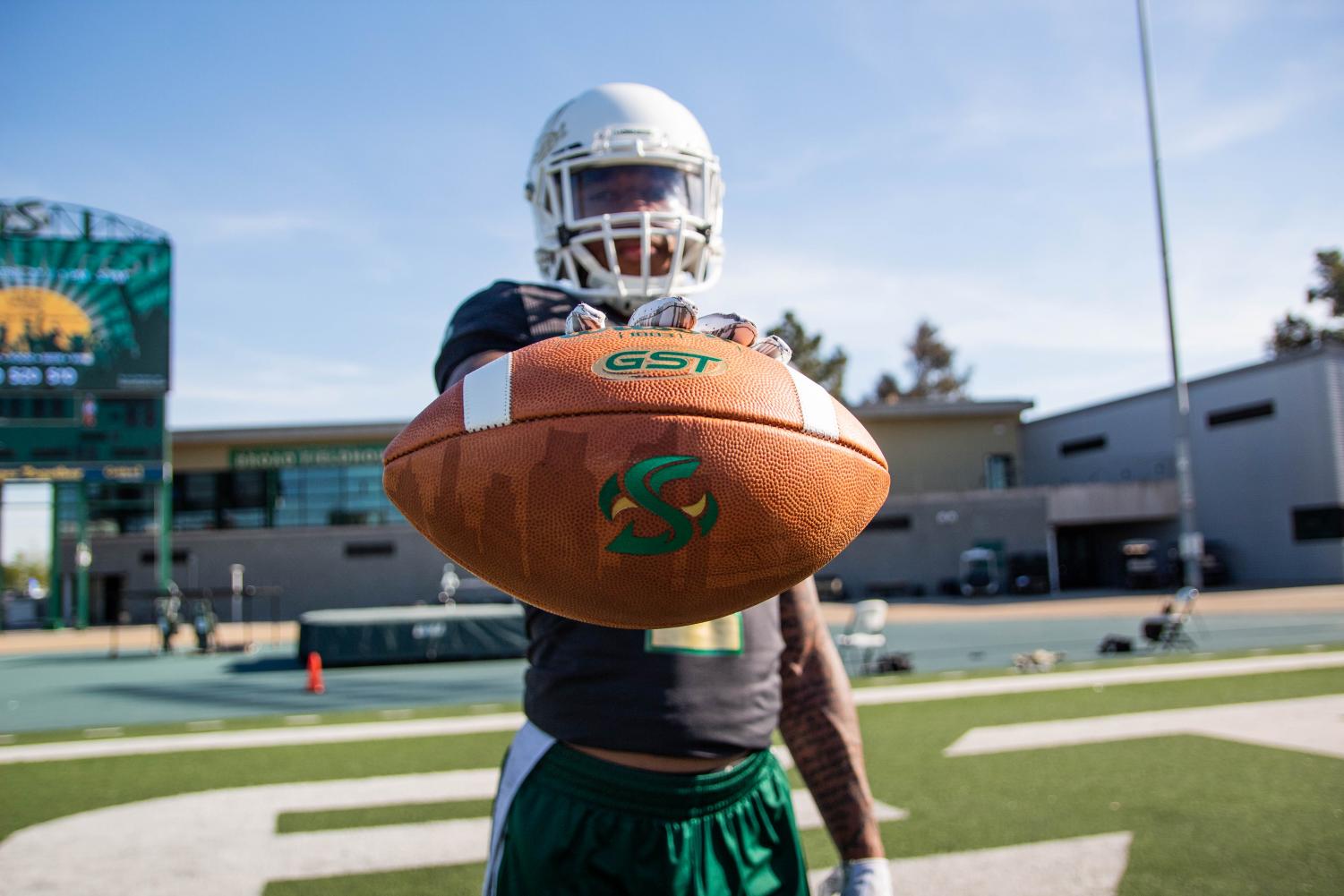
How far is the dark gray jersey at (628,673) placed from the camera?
151 cm

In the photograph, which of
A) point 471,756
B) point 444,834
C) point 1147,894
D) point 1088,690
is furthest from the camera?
point 1088,690

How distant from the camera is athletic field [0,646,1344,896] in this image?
3.40 meters

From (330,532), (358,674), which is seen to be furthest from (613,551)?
(330,532)

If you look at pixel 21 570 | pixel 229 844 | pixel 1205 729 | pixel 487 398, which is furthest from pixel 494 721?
pixel 21 570

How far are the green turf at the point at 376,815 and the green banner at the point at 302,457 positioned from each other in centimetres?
2755

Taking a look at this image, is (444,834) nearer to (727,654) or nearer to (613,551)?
(727,654)

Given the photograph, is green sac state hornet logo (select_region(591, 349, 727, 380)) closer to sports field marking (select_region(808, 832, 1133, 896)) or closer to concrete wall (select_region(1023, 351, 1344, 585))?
sports field marking (select_region(808, 832, 1133, 896))

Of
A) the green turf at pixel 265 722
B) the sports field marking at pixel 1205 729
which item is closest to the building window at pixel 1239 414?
the sports field marking at pixel 1205 729

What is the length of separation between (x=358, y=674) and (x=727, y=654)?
37.0 ft

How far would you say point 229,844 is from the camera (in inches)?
153

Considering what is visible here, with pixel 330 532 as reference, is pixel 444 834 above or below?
below

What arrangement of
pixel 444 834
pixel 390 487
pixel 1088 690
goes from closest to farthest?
pixel 390 487 → pixel 444 834 → pixel 1088 690

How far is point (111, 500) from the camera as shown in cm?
2805

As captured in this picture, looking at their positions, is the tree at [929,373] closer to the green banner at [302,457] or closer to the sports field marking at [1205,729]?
the green banner at [302,457]
